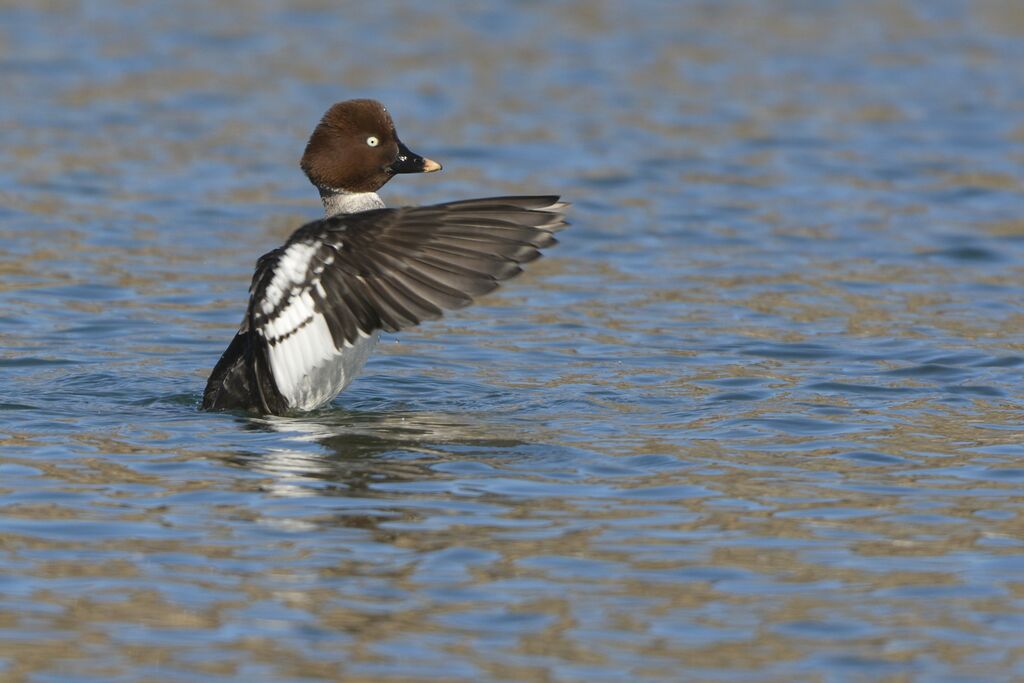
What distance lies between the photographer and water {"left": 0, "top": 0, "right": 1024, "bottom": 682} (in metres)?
5.29

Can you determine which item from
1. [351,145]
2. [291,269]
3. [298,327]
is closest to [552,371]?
[351,145]

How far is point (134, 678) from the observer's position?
4.83 meters

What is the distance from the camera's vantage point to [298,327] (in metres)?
7.45

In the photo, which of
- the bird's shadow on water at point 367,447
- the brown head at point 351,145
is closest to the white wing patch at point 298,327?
the bird's shadow on water at point 367,447

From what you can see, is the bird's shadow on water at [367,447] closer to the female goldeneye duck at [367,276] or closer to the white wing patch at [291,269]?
the female goldeneye duck at [367,276]

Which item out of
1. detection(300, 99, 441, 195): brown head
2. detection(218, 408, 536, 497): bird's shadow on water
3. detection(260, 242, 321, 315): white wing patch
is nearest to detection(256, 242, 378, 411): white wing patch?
detection(260, 242, 321, 315): white wing patch

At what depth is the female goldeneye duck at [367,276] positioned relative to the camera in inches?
282

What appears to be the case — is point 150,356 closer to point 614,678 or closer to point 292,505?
point 292,505

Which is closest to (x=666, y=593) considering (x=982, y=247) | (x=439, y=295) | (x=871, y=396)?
(x=439, y=295)

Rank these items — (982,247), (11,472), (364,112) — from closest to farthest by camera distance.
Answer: (11,472) < (364,112) < (982,247)

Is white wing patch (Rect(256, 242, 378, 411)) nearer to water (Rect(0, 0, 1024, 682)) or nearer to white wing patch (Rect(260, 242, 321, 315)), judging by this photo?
white wing patch (Rect(260, 242, 321, 315))

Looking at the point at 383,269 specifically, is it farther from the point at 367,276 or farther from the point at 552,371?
the point at 552,371

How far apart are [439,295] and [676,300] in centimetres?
388

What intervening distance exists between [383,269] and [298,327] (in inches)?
18.3
